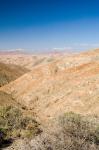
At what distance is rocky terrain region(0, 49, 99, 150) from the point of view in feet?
79.6

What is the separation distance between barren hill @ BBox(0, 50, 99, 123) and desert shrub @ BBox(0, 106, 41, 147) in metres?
4.72

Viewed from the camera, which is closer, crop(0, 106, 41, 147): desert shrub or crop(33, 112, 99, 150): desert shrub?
crop(33, 112, 99, 150): desert shrub

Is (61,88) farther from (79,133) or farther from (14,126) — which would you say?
(79,133)

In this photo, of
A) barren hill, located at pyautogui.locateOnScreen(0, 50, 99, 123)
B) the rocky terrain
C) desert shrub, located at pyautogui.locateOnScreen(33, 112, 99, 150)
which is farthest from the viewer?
barren hill, located at pyautogui.locateOnScreen(0, 50, 99, 123)

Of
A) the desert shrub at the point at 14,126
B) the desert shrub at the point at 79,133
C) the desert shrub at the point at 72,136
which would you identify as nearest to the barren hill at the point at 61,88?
the desert shrub at the point at 14,126

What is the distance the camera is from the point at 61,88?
2947 cm

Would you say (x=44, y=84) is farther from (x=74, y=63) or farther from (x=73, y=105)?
(x=73, y=105)

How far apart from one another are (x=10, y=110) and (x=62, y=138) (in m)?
9.99

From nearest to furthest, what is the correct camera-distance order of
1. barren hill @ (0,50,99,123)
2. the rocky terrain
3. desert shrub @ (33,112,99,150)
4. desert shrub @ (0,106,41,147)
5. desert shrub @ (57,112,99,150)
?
desert shrub @ (33,112,99,150) < desert shrub @ (57,112,99,150) < desert shrub @ (0,106,41,147) < the rocky terrain < barren hill @ (0,50,99,123)

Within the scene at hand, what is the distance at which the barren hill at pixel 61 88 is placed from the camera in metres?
24.5

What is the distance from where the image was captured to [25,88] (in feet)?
113

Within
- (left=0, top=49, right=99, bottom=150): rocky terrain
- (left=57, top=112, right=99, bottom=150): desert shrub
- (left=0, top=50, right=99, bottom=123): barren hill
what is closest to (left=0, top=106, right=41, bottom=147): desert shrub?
(left=0, top=49, right=99, bottom=150): rocky terrain

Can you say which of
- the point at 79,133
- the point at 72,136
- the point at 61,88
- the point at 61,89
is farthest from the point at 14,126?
the point at 61,88

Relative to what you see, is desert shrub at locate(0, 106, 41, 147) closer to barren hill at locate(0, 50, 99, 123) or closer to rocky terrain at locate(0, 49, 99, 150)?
rocky terrain at locate(0, 49, 99, 150)
